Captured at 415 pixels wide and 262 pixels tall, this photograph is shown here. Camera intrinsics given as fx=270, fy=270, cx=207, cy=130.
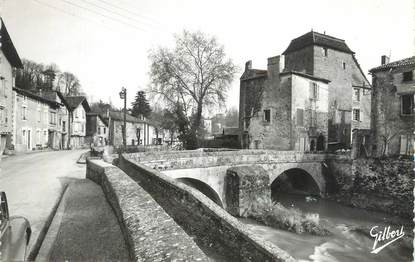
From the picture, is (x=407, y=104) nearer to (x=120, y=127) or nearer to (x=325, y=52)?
(x=325, y=52)

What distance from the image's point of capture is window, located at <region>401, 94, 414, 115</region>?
21109mm

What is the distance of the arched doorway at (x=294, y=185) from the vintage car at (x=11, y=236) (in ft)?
73.8

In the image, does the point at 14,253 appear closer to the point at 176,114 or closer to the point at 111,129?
the point at 176,114

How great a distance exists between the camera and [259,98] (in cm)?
3055

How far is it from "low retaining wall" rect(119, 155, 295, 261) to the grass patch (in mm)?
9288

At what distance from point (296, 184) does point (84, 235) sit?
23707mm

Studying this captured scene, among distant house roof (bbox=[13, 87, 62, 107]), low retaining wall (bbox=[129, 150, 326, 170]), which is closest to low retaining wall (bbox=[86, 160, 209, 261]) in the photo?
low retaining wall (bbox=[129, 150, 326, 170])

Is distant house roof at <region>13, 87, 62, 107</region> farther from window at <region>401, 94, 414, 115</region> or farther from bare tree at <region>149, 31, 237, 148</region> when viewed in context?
window at <region>401, 94, 414, 115</region>

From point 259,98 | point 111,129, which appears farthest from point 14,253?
point 111,129

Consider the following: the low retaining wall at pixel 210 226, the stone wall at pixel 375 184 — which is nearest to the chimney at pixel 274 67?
the stone wall at pixel 375 184

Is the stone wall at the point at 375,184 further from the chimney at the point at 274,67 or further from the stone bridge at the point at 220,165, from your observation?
the chimney at the point at 274,67

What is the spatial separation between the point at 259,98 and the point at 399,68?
514 inches

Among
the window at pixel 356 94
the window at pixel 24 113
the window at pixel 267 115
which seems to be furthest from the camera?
the window at pixel 356 94

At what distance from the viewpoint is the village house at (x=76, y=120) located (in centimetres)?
4188
